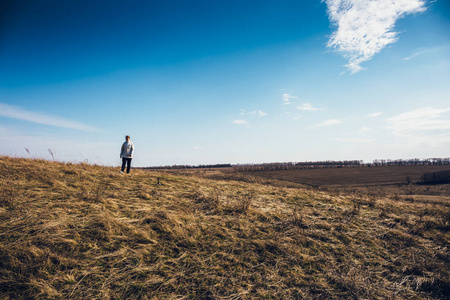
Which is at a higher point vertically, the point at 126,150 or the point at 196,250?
the point at 126,150

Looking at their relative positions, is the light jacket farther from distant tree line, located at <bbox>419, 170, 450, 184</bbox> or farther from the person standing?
distant tree line, located at <bbox>419, 170, 450, 184</bbox>

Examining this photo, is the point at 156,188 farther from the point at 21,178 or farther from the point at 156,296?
the point at 156,296

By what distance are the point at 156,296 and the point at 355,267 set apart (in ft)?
13.2

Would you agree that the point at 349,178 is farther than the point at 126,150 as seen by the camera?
Yes

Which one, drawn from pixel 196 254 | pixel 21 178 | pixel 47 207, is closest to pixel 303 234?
pixel 196 254

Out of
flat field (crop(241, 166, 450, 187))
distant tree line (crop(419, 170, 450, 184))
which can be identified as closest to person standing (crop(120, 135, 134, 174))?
flat field (crop(241, 166, 450, 187))

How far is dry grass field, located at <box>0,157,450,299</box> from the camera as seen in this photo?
10.5 ft

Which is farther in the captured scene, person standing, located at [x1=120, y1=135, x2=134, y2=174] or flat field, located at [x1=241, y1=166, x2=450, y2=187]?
flat field, located at [x1=241, y1=166, x2=450, y2=187]

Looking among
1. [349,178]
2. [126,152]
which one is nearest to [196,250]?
[126,152]

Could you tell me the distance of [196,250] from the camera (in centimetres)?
409

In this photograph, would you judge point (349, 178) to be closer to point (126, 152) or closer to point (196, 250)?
point (126, 152)

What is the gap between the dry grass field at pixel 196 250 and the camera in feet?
10.5

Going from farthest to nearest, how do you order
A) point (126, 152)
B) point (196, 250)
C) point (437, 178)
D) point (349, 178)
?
point (349, 178)
point (437, 178)
point (126, 152)
point (196, 250)

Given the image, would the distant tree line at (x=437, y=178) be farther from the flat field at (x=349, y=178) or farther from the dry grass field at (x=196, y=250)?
the dry grass field at (x=196, y=250)
